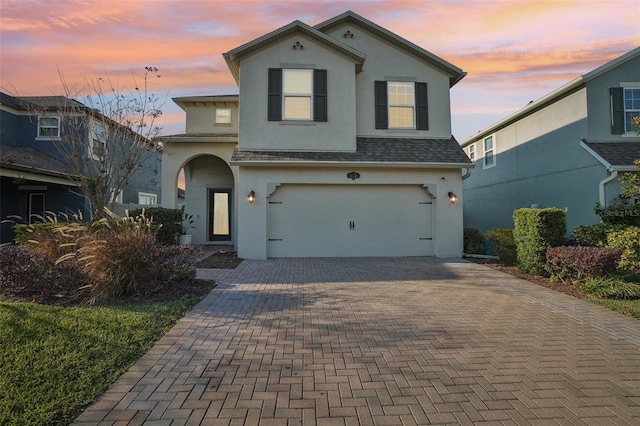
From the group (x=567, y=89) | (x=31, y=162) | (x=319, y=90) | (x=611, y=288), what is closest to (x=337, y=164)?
(x=319, y=90)

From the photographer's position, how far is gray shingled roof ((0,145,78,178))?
42.8 ft

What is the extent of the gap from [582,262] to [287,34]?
10.5m

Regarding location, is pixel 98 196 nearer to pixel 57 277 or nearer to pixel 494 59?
pixel 57 277

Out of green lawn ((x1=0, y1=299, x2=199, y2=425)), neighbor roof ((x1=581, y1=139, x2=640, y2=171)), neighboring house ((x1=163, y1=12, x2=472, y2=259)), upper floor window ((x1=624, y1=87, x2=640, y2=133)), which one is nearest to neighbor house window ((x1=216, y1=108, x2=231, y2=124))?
neighboring house ((x1=163, y1=12, x2=472, y2=259))

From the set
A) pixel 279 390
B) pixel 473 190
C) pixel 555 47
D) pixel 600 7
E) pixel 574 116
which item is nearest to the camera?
pixel 279 390

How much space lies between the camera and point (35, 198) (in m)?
16.3

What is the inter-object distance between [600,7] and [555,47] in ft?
8.81

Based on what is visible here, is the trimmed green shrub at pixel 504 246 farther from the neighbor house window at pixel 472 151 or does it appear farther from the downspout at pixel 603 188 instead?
the neighbor house window at pixel 472 151

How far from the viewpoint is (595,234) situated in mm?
8883

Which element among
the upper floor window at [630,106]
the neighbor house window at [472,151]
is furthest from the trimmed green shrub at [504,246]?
the neighbor house window at [472,151]

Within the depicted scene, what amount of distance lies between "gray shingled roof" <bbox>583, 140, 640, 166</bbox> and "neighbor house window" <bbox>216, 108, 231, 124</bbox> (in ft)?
45.1

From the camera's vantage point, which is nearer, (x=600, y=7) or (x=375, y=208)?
(x=600, y=7)

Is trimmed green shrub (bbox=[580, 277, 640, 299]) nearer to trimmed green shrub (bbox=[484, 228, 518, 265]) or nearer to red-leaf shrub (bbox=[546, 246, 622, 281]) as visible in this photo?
red-leaf shrub (bbox=[546, 246, 622, 281])

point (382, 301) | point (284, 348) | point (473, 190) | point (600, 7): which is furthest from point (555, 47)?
point (284, 348)
